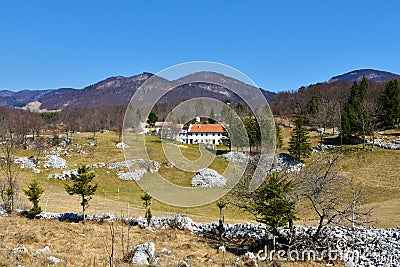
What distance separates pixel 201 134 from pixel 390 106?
3827 centimetres

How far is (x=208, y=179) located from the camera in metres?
40.1

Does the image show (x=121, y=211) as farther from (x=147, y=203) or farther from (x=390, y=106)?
(x=390, y=106)

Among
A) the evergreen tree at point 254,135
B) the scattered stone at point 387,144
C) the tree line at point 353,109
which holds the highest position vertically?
the tree line at point 353,109

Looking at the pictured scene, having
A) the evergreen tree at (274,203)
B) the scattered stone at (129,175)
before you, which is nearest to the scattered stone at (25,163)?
the scattered stone at (129,175)

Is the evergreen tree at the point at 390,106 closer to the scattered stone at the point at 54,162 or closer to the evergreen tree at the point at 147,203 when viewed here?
the evergreen tree at the point at 147,203

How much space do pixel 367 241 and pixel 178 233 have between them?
33.6 ft

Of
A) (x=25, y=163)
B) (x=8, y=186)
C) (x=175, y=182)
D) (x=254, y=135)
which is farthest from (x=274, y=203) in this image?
(x=25, y=163)

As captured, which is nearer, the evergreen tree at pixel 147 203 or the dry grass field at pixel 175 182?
the evergreen tree at pixel 147 203

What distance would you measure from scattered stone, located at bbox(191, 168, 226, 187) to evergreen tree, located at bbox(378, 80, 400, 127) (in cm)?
4034

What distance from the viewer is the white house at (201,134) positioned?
229ft

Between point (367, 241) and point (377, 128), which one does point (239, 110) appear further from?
point (367, 241)

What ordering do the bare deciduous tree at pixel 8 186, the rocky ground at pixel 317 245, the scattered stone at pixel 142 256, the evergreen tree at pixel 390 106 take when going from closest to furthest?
the scattered stone at pixel 142 256 < the rocky ground at pixel 317 245 < the bare deciduous tree at pixel 8 186 < the evergreen tree at pixel 390 106

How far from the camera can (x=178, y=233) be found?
19.4 meters

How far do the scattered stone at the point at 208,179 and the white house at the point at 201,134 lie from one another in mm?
26936
